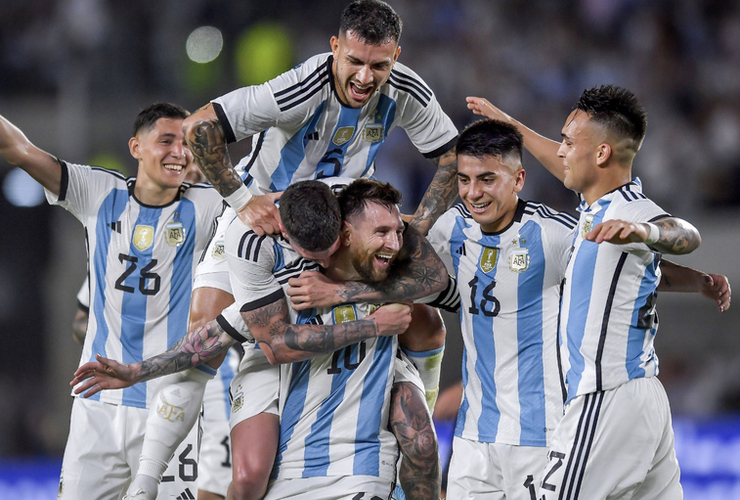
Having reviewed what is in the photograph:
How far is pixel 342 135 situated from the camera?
15.1 feet

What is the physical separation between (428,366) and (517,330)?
66cm

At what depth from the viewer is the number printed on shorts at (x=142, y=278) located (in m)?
4.99

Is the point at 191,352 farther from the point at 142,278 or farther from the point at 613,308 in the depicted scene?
the point at 613,308

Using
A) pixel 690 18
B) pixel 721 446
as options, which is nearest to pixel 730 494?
pixel 721 446

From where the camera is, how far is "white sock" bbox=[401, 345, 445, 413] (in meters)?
4.59

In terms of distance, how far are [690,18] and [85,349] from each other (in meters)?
9.01

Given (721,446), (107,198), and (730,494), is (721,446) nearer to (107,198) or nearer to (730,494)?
(730,494)

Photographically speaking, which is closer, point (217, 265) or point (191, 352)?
point (191, 352)

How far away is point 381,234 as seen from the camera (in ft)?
13.0

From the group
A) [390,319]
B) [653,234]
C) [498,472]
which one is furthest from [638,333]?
[390,319]

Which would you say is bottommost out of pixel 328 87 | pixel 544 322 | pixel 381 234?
pixel 544 322

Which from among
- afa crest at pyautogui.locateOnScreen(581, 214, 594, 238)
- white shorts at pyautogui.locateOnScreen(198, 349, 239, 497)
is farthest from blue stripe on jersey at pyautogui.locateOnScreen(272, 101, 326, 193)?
white shorts at pyautogui.locateOnScreen(198, 349, 239, 497)

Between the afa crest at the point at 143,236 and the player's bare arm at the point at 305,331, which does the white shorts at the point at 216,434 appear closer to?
the afa crest at the point at 143,236

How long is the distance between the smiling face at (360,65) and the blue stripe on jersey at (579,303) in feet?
4.14
